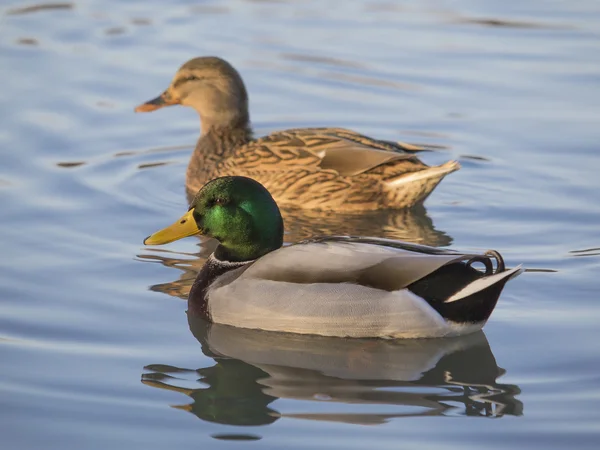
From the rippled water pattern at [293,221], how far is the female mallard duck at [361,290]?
0.40ft

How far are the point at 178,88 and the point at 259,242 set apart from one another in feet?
11.9

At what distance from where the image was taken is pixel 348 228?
868 cm

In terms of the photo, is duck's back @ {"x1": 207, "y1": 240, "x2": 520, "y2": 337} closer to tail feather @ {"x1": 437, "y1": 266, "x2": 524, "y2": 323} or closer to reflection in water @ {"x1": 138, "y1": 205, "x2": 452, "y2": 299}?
tail feather @ {"x1": 437, "y1": 266, "x2": 524, "y2": 323}

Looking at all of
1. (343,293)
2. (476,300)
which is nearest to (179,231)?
(343,293)

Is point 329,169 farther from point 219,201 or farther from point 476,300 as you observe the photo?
point 476,300

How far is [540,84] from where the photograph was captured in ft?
37.7

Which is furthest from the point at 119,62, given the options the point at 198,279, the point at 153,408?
the point at 153,408

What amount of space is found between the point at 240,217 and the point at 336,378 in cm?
123

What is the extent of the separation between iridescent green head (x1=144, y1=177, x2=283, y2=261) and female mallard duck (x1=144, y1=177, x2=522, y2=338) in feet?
0.57

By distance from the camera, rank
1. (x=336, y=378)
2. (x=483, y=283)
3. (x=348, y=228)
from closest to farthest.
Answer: (x=336, y=378), (x=483, y=283), (x=348, y=228)

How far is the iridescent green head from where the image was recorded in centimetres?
676

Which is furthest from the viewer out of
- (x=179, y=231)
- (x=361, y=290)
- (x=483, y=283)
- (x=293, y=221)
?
(x=293, y=221)

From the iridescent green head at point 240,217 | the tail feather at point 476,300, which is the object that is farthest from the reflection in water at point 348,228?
the tail feather at point 476,300

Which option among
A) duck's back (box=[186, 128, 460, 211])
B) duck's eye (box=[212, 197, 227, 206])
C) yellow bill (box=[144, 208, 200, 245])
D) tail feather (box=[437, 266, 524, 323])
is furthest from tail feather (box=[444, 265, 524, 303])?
duck's back (box=[186, 128, 460, 211])
